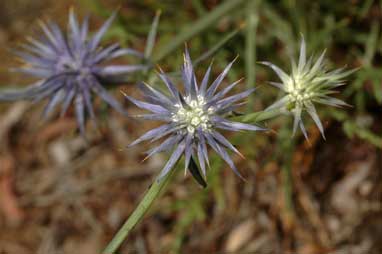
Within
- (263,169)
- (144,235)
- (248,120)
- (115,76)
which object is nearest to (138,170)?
(144,235)

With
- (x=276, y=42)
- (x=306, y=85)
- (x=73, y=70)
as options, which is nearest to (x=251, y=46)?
(x=276, y=42)

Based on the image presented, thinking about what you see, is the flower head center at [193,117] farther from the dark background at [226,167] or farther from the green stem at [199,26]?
the green stem at [199,26]

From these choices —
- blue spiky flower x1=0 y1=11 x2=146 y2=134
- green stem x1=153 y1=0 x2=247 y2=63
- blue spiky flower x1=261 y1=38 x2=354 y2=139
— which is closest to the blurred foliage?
green stem x1=153 y1=0 x2=247 y2=63

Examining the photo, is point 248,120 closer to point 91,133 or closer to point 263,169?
point 263,169

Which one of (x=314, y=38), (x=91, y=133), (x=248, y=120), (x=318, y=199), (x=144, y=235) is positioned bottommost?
(x=248, y=120)

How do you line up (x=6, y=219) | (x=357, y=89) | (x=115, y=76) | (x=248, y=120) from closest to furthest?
(x=248, y=120), (x=115, y=76), (x=357, y=89), (x=6, y=219)

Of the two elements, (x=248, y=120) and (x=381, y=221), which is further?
(x=381, y=221)

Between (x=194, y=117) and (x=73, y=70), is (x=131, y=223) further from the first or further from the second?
(x=73, y=70)
